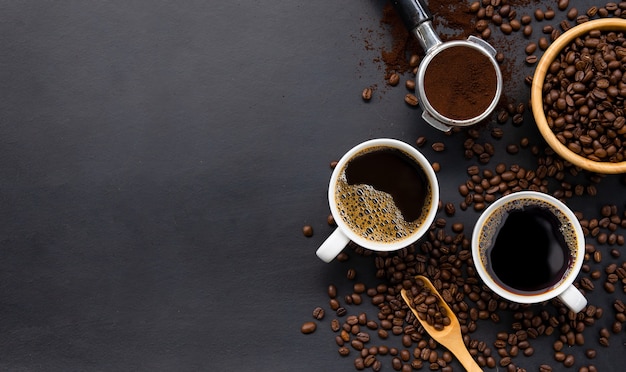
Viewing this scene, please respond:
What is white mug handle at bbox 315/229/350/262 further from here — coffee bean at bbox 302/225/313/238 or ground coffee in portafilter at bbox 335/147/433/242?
coffee bean at bbox 302/225/313/238

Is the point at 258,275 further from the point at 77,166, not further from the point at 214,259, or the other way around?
the point at 77,166

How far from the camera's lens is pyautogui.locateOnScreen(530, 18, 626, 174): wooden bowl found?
5.17 feet

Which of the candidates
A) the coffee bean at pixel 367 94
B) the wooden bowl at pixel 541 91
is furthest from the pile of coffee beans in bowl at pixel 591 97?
the coffee bean at pixel 367 94

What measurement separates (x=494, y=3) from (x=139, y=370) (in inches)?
51.7

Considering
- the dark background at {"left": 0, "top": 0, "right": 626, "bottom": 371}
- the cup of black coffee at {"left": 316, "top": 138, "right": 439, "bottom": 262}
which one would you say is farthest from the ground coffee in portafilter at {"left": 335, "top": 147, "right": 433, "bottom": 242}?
the dark background at {"left": 0, "top": 0, "right": 626, "bottom": 371}

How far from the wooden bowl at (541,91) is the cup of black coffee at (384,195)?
0.29 metres

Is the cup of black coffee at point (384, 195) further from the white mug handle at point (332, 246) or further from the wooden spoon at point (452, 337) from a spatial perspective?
the wooden spoon at point (452, 337)

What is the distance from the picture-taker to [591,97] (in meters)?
1.59

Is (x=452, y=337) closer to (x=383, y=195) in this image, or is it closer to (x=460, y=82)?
(x=383, y=195)

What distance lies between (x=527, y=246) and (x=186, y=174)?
0.88 m

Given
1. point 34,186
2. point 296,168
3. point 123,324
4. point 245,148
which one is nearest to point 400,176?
point 296,168

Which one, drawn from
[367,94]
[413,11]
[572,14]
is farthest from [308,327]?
[572,14]

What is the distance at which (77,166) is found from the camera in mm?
1788

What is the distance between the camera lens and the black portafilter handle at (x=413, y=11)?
63.6 inches
